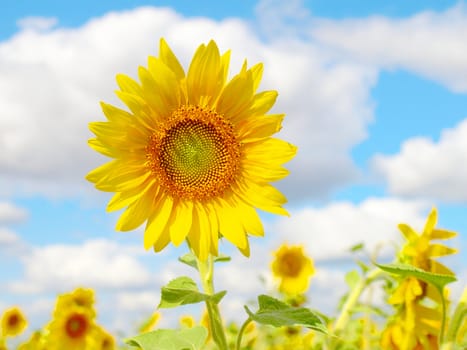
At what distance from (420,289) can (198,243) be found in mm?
1183

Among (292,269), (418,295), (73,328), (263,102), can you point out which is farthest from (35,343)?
(263,102)

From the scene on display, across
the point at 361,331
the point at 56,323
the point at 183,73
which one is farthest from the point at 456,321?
the point at 56,323

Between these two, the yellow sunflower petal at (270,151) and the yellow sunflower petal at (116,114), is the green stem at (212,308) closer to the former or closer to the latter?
the yellow sunflower petal at (270,151)

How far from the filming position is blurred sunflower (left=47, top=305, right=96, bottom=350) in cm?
599

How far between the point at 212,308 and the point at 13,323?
23.0 feet

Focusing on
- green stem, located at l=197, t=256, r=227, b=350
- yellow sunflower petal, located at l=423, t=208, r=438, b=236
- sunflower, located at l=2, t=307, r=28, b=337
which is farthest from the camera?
sunflower, located at l=2, t=307, r=28, b=337

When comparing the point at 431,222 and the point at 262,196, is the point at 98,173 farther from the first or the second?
the point at 431,222

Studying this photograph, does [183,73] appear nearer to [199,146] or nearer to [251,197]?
[199,146]

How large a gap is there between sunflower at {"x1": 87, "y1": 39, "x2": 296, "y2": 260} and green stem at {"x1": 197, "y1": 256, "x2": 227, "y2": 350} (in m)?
0.05

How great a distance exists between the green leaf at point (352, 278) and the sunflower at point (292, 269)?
2646mm

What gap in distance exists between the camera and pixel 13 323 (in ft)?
28.6

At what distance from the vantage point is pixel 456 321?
2.61 metres

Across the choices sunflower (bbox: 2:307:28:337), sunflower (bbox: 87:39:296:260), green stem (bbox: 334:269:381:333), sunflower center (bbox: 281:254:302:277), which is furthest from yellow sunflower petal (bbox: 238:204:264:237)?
sunflower (bbox: 2:307:28:337)

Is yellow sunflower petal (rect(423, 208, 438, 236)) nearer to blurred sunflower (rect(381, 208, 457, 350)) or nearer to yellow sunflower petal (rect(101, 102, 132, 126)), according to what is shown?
blurred sunflower (rect(381, 208, 457, 350))
